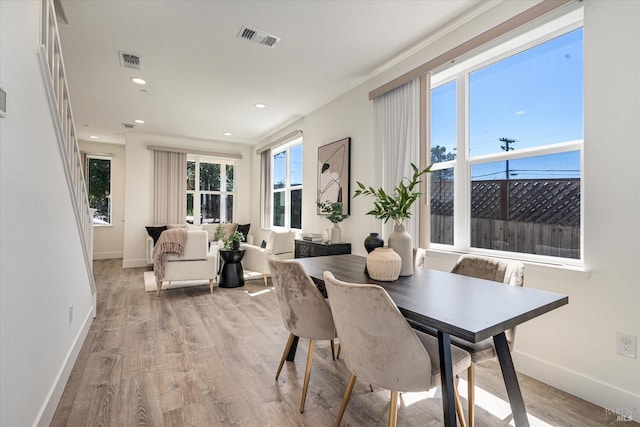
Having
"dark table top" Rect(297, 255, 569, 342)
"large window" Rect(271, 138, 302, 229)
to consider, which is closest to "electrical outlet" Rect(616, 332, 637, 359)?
"dark table top" Rect(297, 255, 569, 342)

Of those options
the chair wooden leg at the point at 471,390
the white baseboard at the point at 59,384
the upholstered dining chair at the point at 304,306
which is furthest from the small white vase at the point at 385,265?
the white baseboard at the point at 59,384

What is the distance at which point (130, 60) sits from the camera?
3.28m

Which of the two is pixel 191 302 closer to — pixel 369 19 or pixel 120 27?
pixel 120 27

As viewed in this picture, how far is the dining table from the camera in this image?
3.66ft

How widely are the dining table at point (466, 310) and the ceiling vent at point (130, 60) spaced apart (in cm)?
309

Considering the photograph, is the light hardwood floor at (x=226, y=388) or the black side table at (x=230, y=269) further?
the black side table at (x=230, y=269)

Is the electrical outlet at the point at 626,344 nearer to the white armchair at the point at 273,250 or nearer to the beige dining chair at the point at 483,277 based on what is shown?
the beige dining chair at the point at 483,277

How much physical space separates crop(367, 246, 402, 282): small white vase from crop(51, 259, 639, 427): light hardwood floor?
2.51 feet

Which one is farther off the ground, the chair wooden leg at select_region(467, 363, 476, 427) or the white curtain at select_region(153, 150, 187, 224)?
the white curtain at select_region(153, 150, 187, 224)

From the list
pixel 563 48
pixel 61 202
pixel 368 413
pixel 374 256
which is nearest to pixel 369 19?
pixel 563 48

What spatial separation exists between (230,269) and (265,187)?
99.7 inches

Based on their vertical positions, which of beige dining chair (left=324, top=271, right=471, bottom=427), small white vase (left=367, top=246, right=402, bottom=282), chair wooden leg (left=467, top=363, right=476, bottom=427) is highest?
small white vase (left=367, top=246, right=402, bottom=282)

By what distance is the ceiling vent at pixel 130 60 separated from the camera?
3.17m

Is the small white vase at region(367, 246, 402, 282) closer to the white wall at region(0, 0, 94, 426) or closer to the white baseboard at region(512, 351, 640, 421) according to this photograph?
the white baseboard at region(512, 351, 640, 421)
